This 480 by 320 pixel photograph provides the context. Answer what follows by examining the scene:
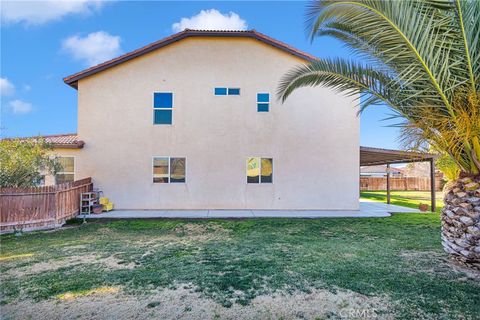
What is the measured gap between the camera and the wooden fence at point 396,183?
33.9m

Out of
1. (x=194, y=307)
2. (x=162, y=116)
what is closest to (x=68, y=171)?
(x=162, y=116)

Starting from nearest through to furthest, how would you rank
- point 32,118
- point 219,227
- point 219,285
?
1. point 219,285
2. point 219,227
3. point 32,118

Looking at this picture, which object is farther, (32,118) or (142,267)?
(32,118)

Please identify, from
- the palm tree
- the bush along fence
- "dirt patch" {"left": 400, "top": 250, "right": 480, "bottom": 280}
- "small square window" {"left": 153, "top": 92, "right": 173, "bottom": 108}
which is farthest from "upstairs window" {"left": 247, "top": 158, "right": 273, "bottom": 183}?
the bush along fence

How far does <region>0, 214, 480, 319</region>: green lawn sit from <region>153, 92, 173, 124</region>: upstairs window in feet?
20.5

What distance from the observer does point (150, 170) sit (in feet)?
42.3

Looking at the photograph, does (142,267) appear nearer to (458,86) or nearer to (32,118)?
(458,86)

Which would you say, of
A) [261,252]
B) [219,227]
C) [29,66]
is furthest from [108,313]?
[29,66]

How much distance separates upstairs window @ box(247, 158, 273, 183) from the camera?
42.8ft

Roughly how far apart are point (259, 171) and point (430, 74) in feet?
29.8

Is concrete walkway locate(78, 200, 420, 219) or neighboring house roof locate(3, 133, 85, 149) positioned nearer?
concrete walkway locate(78, 200, 420, 219)

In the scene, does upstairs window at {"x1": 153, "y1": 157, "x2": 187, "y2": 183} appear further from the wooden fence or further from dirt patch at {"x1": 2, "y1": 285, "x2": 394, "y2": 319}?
the wooden fence

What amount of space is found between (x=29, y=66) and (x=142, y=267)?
50.9ft

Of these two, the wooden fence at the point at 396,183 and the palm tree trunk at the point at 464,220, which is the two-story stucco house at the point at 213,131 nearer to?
the palm tree trunk at the point at 464,220
